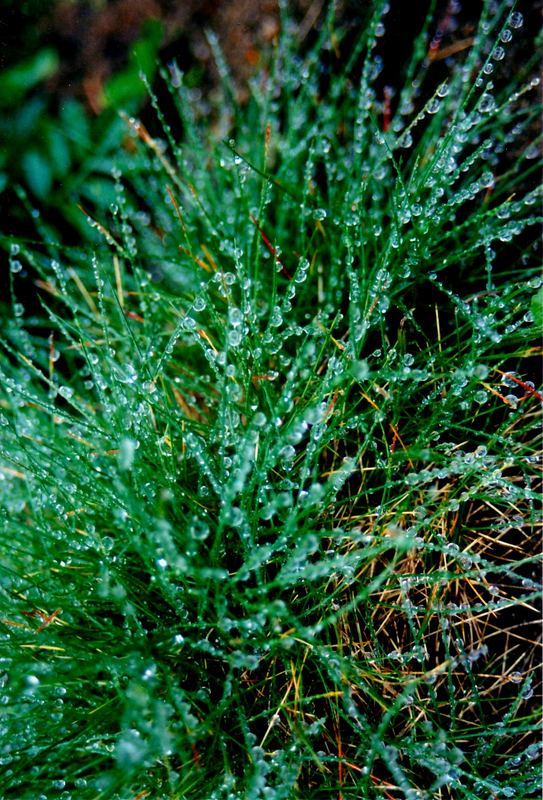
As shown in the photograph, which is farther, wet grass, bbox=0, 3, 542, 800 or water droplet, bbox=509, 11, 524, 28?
water droplet, bbox=509, 11, 524, 28

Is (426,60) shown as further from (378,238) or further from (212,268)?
(212,268)

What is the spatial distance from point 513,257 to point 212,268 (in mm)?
492

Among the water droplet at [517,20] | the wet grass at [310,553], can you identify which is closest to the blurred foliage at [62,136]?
the wet grass at [310,553]

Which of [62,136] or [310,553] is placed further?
[62,136]

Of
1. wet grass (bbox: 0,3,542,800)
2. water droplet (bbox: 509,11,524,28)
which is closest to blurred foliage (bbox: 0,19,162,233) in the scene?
wet grass (bbox: 0,3,542,800)

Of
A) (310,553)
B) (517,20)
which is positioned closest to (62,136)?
(517,20)

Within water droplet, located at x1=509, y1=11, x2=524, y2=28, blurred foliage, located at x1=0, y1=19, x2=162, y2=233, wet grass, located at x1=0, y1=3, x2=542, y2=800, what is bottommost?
wet grass, located at x1=0, y1=3, x2=542, y2=800

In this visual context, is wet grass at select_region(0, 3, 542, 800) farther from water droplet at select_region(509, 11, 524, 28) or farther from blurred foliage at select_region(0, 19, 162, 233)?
blurred foliage at select_region(0, 19, 162, 233)

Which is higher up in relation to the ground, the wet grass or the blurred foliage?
the blurred foliage

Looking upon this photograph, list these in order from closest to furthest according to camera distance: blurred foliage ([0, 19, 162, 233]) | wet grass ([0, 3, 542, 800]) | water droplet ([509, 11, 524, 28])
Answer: wet grass ([0, 3, 542, 800]) → water droplet ([509, 11, 524, 28]) → blurred foliage ([0, 19, 162, 233])

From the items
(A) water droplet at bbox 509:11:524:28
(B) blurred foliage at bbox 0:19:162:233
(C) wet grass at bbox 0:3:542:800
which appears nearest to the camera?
(C) wet grass at bbox 0:3:542:800

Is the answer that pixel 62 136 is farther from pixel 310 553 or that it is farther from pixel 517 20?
pixel 310 553

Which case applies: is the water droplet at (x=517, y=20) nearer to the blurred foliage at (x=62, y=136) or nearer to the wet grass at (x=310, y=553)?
the wet grass at (x=310, y=553)

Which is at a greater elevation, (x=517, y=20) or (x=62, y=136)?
(x=62, y=136)
